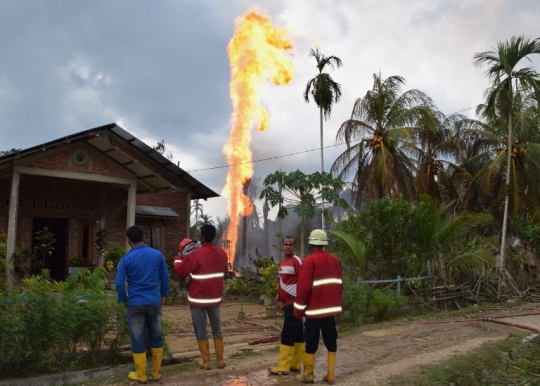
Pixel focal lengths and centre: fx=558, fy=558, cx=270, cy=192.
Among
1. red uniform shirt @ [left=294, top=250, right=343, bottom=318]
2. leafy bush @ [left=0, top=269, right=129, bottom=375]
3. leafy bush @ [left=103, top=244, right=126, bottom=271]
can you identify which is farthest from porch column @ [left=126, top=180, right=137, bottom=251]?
red uniform shirt @ [left=294, top=250, right=343, bottom=318]

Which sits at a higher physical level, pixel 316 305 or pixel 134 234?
pixel 134 234

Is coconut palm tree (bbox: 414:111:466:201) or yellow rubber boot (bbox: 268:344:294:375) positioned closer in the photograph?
yellow rubber boot (bbox: 268:344:294:375)

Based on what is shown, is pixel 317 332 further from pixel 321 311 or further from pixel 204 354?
pixel 204 354

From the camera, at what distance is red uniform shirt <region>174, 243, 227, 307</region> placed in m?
6.66

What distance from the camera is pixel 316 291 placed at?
6.09 meters

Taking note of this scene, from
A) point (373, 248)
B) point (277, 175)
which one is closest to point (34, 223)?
point (277, 175)

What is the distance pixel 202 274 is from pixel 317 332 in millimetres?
1544

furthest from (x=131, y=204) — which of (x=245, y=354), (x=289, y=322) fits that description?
(x=289, y=322)

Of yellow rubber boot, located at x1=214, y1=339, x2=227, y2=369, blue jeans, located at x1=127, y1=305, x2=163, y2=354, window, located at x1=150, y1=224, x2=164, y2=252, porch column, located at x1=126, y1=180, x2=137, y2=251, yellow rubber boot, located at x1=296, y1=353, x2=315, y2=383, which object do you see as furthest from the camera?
window, located at x1=150, y1=224, x2=164, y2=252

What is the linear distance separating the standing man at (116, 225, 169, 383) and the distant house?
8.62 m

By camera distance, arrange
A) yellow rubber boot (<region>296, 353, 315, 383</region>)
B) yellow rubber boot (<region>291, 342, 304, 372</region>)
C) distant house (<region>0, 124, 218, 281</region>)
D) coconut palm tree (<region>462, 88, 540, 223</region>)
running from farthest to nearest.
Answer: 1. coconut palm tree (<region>462, 88, 540, 223</region>)
2. distant house (<region>0, 124, 218, 281</region>)
3. yellow rubber boot (<region>291, 342, 304, 372</region>)
4. yellow rubber boot (<region>296, 353, 315, 383</region>)

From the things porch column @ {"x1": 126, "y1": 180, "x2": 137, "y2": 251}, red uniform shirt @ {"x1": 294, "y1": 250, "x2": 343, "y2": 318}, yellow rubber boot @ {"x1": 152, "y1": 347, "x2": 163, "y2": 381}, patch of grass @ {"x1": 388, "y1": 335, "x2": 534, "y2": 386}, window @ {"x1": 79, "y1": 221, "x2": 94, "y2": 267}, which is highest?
porch column @ {"x1": 126, "y1": 180, "x2": 137, "y2": 251}

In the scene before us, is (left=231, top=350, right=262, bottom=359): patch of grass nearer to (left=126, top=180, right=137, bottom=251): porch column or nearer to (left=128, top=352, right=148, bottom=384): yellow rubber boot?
(left=128, top=352, right=148, bottom=384): yellow rubber boot

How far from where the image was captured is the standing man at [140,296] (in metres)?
6.14
